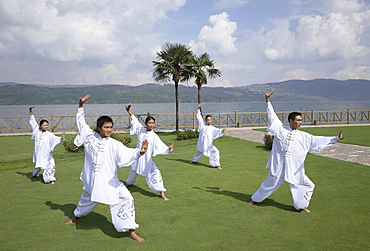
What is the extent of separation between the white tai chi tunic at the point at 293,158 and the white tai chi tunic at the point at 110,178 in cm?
291

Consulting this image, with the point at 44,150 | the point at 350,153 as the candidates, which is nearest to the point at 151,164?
the point at 44,150

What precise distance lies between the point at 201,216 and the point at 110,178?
199 cm

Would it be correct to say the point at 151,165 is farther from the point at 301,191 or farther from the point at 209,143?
the point at 209,143

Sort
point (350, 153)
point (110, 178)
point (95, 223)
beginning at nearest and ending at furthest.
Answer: point (110, 178) → point (95, 223) → point (350, 153)

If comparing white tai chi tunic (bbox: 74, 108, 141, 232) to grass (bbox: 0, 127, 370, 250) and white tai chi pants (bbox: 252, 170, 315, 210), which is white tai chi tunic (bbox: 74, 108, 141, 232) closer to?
grass (bbox: 0, 127, 370, 250)

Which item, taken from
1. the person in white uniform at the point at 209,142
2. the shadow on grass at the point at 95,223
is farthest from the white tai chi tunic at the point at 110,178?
the person in white uniform at the point at 209,142

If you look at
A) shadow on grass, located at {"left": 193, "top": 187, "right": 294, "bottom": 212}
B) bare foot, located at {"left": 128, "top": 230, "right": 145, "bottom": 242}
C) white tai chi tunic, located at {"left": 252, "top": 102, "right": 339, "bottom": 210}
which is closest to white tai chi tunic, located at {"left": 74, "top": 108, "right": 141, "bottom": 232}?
bare foot, located at {"left": 128, "top": 230, "right": 145, "bottom": 242}

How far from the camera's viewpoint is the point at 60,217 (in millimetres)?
5969

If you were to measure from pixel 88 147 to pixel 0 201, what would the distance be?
139 inches

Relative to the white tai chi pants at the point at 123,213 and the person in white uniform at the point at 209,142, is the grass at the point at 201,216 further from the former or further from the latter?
the person in white uniform at the point at 209,142

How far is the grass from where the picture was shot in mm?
4738

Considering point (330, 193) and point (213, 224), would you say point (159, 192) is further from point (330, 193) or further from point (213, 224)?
point (330, 193)

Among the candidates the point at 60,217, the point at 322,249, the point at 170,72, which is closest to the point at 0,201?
the point at 60,217

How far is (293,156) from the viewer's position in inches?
243
